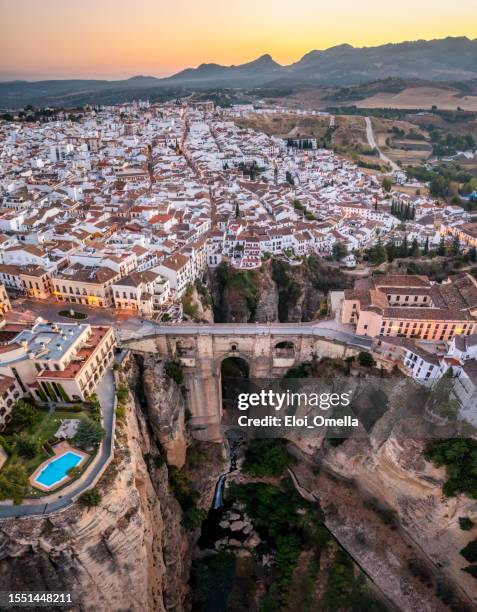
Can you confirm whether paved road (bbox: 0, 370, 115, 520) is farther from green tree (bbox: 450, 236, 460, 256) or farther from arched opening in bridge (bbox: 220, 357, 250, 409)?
green tree (bbox: 450, 236, 460, 256)

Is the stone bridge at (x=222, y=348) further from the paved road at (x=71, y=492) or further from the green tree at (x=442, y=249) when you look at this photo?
the green tree at (x=442, y=249)

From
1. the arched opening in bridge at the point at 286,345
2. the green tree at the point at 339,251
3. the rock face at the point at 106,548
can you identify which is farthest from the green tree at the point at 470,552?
the green tree at the point at 339,251

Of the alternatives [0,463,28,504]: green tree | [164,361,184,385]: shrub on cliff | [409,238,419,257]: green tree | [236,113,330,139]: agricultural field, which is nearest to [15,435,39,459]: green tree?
[0,463,28,504]: green tree

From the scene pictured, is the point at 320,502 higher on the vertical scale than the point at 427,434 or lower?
lower

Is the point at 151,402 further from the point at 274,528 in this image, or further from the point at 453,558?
the point at 453,558

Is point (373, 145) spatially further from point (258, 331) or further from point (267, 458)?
point (267, 458)

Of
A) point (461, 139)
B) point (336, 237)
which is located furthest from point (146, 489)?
point (461, 139)
